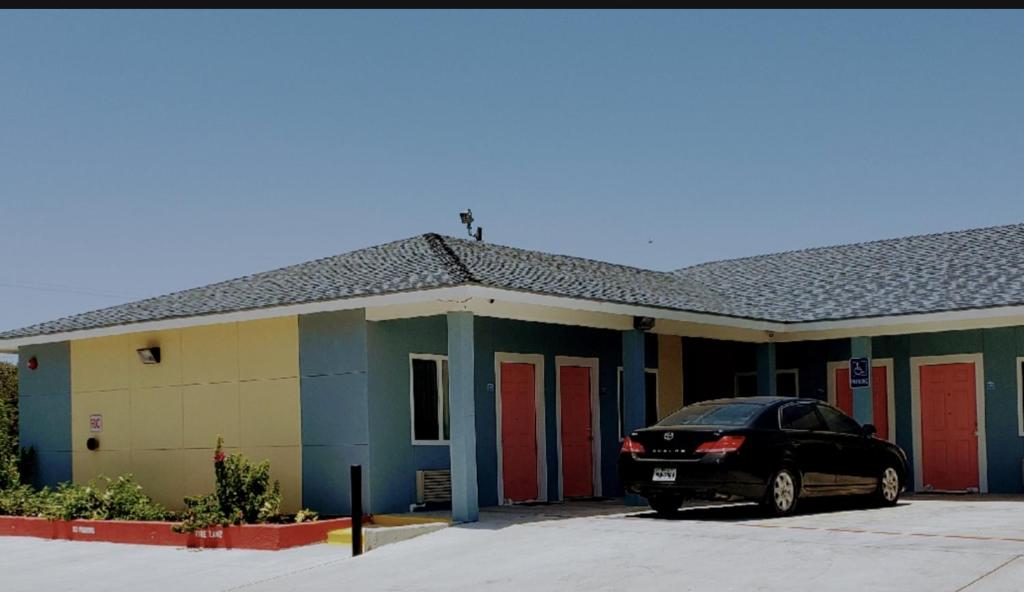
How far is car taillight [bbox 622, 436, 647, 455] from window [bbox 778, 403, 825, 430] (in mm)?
1604

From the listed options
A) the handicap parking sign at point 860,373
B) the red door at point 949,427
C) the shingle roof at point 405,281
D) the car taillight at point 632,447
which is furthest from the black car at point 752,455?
the red door at point 949,427

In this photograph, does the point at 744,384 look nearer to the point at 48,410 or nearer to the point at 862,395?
the point at 862,395

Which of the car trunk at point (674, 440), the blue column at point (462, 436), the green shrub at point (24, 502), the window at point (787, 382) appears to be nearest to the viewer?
the car trunk at point (674, 440)

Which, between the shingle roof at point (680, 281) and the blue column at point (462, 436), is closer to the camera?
the blue column at point (462, 436)

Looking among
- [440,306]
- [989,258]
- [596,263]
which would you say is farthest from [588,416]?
[989,258]

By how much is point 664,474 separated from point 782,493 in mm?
1403

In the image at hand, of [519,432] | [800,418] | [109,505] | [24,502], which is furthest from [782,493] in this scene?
[24,502]

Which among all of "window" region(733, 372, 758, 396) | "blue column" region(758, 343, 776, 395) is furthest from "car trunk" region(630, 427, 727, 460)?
"window" region(733, 372, 758, 396)

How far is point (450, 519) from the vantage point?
601 inches

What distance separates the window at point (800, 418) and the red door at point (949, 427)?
608cm

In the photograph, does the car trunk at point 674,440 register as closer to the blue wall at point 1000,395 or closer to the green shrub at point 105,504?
the green shrub at point 105,504

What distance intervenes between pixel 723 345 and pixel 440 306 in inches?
354

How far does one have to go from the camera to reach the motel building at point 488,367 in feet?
54.1

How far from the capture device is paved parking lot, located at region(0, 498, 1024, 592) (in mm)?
10938
